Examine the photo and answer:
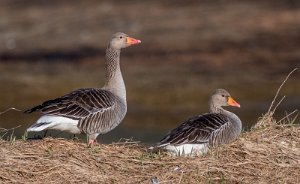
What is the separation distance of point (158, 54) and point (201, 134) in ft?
82.3

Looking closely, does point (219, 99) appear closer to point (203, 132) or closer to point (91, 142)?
point (203, 132)

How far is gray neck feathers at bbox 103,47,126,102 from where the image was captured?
13359 mm

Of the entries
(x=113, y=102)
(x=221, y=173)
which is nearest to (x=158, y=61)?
(x=113, y=102)

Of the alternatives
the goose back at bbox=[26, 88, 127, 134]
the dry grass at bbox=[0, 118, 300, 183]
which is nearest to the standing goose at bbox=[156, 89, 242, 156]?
the dry grass at bbox=[0, 118, 300, 183]

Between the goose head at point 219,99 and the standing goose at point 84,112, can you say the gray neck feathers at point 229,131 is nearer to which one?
the goose head at point 219,99

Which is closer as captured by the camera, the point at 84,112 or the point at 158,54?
the point at 84,112

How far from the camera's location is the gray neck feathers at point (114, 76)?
13359mm

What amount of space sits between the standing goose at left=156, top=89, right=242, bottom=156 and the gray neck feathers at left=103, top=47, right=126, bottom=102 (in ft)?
4.35

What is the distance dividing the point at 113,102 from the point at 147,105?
1656cm

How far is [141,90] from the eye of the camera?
30828 mm

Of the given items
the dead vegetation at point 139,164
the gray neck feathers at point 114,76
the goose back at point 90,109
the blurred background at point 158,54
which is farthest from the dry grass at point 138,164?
the blurred background at point 158,54

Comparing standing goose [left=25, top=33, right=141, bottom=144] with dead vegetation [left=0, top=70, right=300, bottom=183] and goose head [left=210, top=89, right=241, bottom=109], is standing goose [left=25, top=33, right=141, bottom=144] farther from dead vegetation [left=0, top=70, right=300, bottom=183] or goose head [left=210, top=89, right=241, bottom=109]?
goose head [left=210, top=89, right=241, bottom=109]

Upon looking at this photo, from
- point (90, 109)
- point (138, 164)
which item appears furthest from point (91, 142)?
point (138, 164)

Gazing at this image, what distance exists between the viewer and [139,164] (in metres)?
10.7
